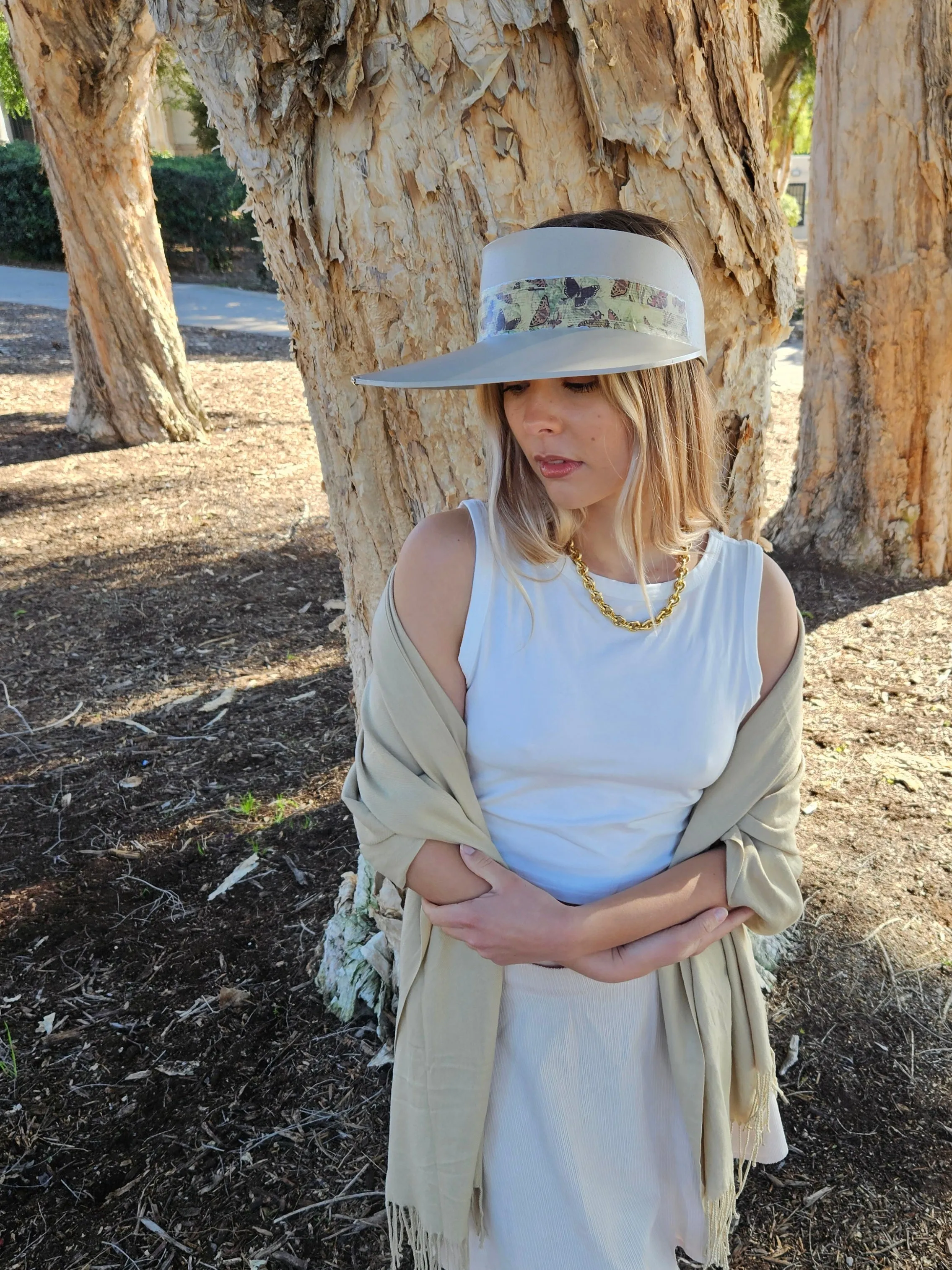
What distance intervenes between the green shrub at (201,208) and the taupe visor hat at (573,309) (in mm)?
16902

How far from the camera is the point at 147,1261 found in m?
2.10

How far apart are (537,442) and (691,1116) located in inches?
44.3

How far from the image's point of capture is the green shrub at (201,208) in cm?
1688

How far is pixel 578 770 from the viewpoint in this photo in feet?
4.88

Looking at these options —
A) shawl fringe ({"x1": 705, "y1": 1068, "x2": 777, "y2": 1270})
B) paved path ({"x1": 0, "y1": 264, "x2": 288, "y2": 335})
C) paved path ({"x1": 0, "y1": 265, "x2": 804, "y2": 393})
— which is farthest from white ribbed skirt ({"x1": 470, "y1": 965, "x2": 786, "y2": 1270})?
paved path ({"x1": 0, "y1": 264, "x2": 288, "y2": 335})

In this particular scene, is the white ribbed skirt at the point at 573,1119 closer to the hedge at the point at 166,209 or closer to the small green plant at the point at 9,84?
the hedge at the point at 166,209

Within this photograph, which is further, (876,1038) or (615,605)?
(876,1038)

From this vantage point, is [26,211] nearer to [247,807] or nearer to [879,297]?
[879,297]

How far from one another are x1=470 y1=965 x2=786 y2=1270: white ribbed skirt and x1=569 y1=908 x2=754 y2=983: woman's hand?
0.08m

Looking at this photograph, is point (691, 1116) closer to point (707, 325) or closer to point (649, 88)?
point (707, 325)

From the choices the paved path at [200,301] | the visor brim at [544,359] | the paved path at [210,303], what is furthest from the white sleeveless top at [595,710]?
the paved path at [200,301]

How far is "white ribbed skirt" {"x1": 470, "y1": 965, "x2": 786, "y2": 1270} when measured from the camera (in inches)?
62.4

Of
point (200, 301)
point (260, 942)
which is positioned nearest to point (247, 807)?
point (260, 942)

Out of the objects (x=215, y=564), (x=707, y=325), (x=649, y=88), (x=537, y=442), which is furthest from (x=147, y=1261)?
(x=215, y=564)
